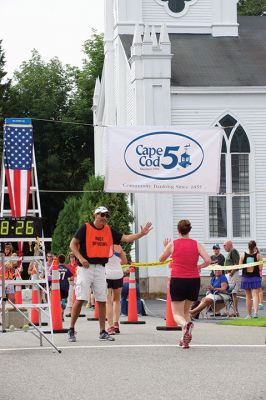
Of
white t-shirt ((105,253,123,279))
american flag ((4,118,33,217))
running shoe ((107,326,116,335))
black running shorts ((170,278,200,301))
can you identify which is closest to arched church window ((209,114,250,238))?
white t-shirt ((105,253,123,279))

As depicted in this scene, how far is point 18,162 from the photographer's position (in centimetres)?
1647

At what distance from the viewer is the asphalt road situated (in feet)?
35.6

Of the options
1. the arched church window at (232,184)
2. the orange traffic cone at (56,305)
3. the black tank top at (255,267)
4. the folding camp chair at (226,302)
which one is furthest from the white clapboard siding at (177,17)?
the orange traffic cone at (56,305)

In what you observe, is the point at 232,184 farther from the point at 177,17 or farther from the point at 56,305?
the point at 56,305

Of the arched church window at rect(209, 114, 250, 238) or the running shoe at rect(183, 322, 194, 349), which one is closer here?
the running shoe at rect(183, 322, 194, 349)

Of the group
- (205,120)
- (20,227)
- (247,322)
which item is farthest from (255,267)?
(205,120)

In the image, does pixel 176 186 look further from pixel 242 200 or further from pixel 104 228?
pixel 242 200

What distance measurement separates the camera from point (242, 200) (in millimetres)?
46406

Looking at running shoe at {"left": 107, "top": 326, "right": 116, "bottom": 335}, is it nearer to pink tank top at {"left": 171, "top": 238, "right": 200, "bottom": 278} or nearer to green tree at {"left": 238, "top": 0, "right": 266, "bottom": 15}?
pink tank top at {"left": 171, "top": 238, "right": 200, "bottom": 278}

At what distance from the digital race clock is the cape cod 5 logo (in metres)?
14.2

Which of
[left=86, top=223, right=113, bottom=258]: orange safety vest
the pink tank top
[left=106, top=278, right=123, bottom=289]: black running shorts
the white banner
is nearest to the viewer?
the pink tank top

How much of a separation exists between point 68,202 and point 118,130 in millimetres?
25399

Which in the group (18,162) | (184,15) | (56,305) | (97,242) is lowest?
(56,305)

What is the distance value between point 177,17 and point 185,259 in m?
36.4
